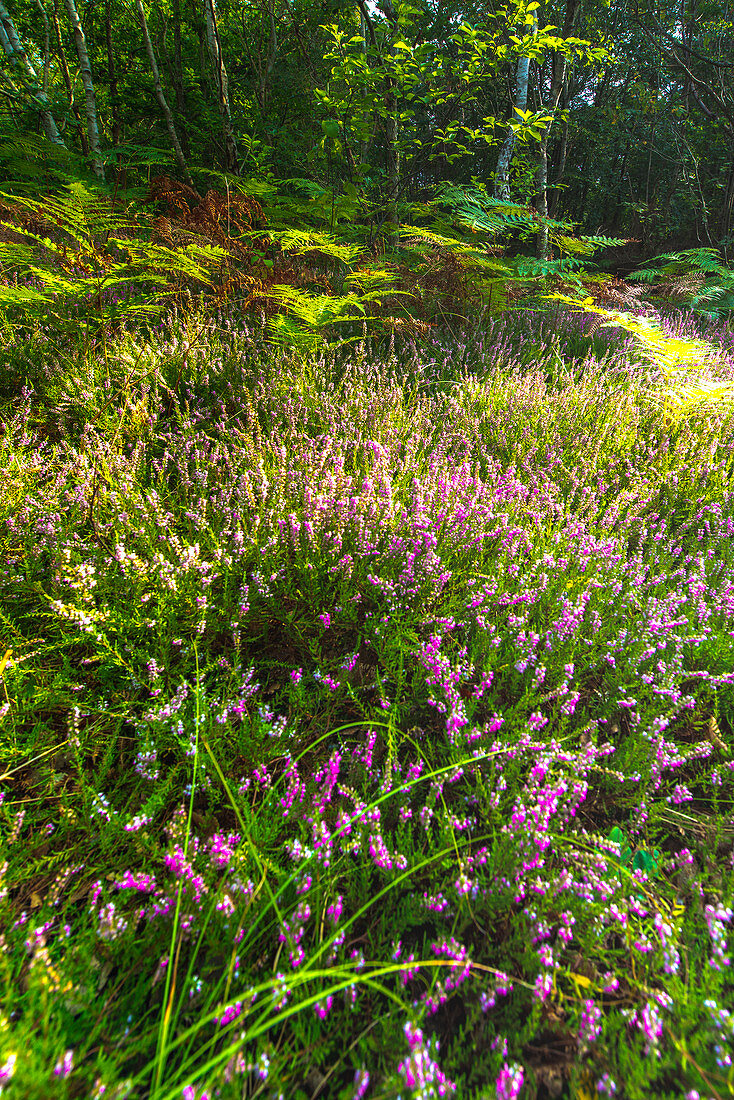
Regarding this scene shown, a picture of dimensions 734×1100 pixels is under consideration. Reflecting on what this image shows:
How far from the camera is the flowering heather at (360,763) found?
997 mm

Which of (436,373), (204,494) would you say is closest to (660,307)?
(436,373)

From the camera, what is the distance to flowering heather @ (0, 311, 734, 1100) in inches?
39.2

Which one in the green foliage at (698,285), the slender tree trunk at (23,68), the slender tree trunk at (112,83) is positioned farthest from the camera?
the slender tree trunk at (112,83)

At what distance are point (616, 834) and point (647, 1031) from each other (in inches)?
21.2

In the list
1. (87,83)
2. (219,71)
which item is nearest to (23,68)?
(87,83)

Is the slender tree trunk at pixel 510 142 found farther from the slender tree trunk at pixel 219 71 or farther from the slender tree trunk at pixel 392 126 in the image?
the slender tree trunk at pixel 219 71

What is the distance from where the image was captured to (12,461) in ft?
7.31

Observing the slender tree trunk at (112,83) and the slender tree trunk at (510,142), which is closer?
the slender tree trunk at (510,142)

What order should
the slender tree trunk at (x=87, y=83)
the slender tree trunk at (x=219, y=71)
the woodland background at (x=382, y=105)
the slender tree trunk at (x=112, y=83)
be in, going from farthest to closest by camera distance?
the slender tree trunk at (x=112, y=83) < the slender tree trunk at (x=87, y=83) < the slender tree trunk at (x=219, y=71) < the woodland background at (x=382, y=105)

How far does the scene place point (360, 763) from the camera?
4.87 ft

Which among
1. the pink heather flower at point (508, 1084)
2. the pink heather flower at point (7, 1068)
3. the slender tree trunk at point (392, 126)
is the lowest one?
the pink heather flower at point (508, 1084)

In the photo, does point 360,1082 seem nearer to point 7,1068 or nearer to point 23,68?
point 7,1068

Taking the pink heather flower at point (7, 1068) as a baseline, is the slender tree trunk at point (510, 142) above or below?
above

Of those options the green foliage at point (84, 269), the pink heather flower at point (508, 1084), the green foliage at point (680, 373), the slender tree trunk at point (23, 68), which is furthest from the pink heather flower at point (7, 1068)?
the slender tree trunk at point (23, 68)
